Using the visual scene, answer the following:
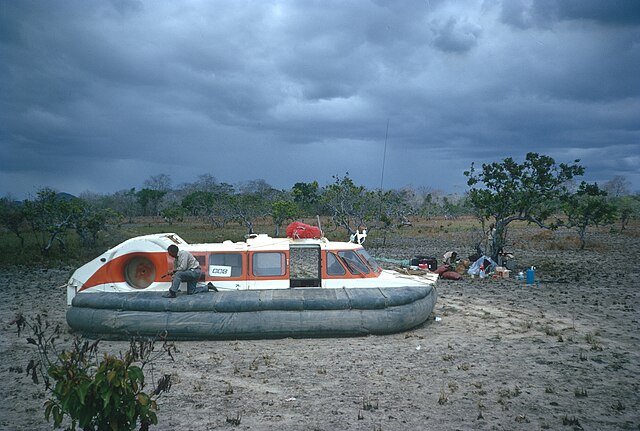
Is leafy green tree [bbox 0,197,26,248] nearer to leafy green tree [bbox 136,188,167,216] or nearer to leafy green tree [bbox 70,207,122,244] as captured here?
A: leafy green tree [bbox 70,207,122,244]

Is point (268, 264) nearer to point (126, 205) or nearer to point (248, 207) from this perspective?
point (248, 207)

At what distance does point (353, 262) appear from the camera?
11.2 m

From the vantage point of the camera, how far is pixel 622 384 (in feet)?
24.7

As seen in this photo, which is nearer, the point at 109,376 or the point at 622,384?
the point at 109,376

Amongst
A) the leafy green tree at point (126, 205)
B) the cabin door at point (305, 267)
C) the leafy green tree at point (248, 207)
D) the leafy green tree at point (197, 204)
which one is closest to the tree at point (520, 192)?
the cabin door at point (305, 267)

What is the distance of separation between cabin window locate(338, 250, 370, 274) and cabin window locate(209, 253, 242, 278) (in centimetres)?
231

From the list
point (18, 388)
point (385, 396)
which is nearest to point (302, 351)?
point (385, 396)

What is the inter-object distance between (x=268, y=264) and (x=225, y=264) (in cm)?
97

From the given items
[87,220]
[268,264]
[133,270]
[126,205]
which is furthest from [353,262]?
[126,205]

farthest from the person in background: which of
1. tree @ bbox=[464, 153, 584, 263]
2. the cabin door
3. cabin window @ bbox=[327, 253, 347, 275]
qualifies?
tree @ bbox=[464, 153, 584, 263]

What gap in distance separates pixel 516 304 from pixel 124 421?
37.8 feet

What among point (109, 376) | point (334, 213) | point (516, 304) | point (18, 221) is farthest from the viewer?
point (334, 213)

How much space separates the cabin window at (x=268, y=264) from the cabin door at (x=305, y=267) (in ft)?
1.26

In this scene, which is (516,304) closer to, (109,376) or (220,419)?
(220,419)
